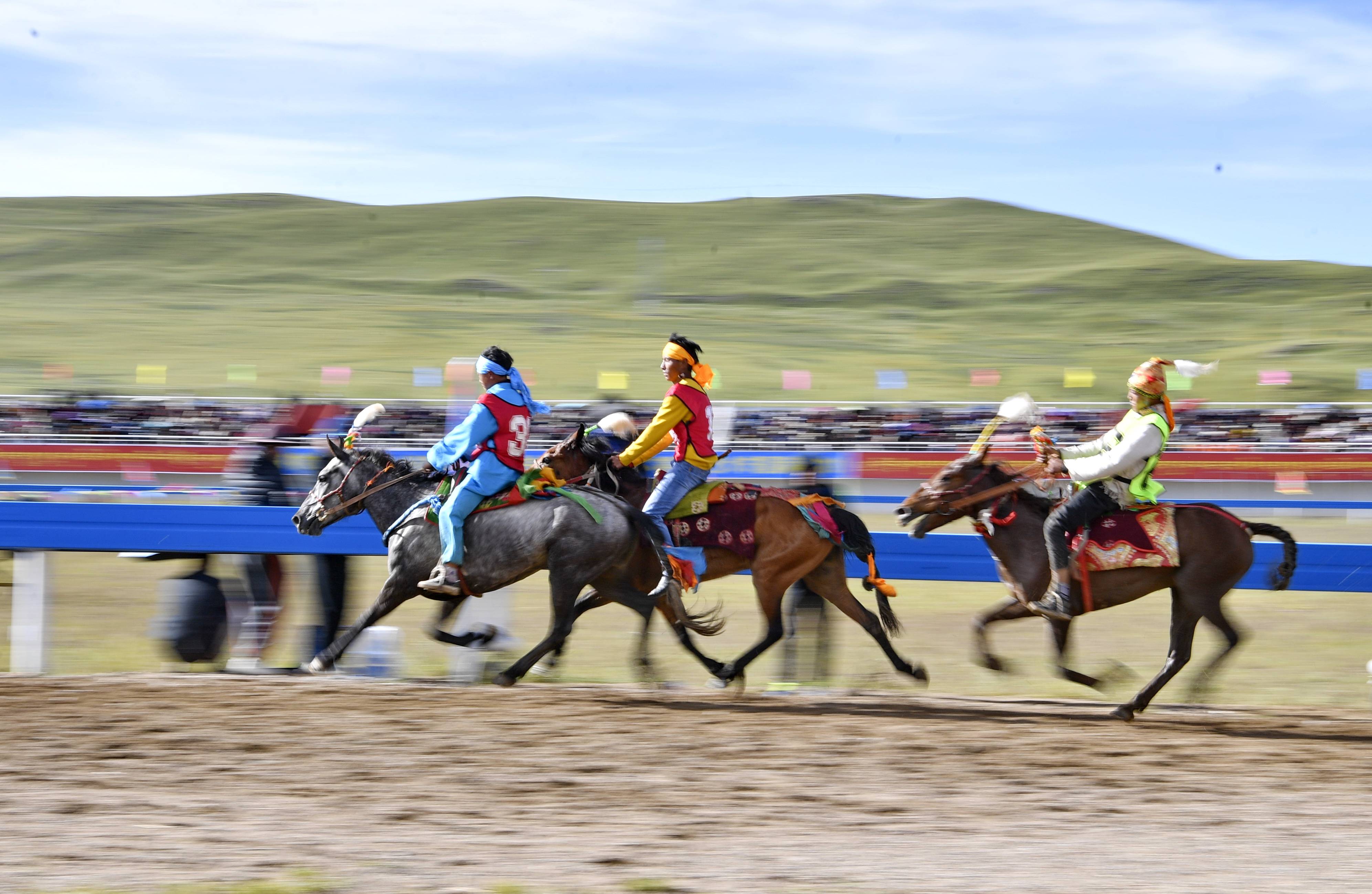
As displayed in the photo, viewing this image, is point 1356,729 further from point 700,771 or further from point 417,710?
point 417,710

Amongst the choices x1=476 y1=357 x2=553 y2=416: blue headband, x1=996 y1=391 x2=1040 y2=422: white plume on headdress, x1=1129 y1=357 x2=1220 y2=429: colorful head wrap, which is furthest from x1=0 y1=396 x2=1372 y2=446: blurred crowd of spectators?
x1=1129 y1=357 x2=1220 y2=429: colorful head wrap

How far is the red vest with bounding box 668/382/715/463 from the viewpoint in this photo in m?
9.11

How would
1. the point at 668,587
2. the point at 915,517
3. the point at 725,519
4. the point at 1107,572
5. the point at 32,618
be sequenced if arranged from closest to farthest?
the point at 1107,572 < the point at 668,587 < the point at 725,519 < the point at 915,517 < the point at 32,618

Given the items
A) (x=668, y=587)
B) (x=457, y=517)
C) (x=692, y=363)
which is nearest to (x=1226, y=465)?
(x=692, y=363)

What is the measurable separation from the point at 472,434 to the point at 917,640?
4.95m

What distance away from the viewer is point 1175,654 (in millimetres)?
8516

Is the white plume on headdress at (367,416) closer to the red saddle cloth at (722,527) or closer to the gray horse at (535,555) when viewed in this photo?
the gray horse at (535,555)

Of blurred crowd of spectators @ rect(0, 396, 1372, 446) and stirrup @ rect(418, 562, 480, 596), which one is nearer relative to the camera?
stirrup @ rect(418, 562, 480, 596)

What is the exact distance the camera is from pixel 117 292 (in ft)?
251

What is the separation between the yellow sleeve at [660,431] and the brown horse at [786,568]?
0.46 meters

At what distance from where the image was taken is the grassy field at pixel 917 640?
9.97 metres

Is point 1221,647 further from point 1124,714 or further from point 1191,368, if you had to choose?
point 1191,368

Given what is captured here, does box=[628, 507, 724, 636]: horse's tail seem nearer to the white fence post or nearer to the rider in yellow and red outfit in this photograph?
the rider in yellow and red outfit

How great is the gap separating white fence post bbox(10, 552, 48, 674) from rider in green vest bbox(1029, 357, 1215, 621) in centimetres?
696
